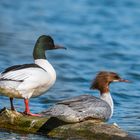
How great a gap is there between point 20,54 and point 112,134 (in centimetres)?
1107

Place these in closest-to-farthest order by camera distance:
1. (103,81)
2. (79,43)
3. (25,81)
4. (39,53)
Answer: (25,81), (103,81), (39,53), (79,43)

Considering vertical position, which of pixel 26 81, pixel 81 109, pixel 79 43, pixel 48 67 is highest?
pixel 48 67

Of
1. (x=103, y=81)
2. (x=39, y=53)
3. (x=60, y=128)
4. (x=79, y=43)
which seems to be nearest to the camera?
(x=60, y=128)

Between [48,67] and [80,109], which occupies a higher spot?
[48,67]

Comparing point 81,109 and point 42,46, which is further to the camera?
point 42,46

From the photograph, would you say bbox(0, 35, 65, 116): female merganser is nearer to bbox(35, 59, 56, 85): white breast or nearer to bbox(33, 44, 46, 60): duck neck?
bbox(35, 59, 56, 85): white breast

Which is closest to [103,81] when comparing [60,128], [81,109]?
[81,109]

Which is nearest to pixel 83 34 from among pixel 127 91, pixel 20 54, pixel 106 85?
pixel 20 54

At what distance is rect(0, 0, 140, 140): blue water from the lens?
15.0 m

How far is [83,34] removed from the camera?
26.1 metres

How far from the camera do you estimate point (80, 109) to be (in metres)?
11.0

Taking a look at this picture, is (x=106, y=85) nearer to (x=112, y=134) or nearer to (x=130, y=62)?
(x=112, y=134)

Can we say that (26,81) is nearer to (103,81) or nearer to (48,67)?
(48,67)

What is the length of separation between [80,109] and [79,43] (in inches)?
520
